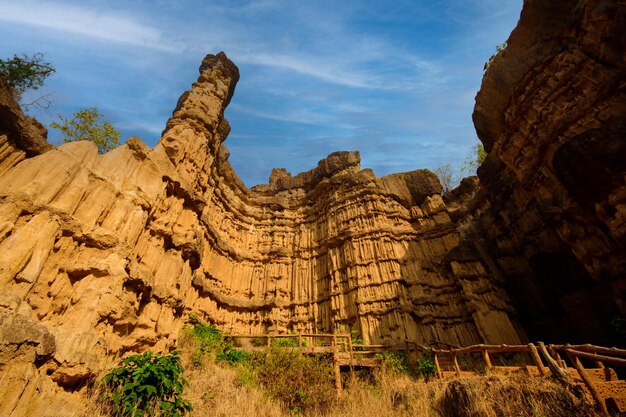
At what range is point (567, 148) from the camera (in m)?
13.3

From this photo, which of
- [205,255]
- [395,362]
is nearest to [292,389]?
[395,362]

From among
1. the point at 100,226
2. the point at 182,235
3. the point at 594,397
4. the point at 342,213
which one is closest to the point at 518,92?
the point at 594,397

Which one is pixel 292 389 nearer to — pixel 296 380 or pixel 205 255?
pixel 296 380

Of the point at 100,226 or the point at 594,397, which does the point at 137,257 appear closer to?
the point at 100,226

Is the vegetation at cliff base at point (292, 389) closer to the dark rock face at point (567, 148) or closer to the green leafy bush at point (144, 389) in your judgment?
the green leafy bush at point (144, 389)

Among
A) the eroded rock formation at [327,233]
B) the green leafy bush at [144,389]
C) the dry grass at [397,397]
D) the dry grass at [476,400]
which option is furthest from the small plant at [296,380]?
the green leafy bush at [144,389]

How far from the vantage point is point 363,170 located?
30391mm

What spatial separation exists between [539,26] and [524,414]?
17055mm

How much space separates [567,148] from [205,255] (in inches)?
904

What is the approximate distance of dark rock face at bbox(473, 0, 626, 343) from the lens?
1210cm

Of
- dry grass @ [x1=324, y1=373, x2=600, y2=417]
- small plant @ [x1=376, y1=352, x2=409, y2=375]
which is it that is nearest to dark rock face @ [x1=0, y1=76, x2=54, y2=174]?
dry grass @ [x1=324, y1=373, x2=600, y2=417]

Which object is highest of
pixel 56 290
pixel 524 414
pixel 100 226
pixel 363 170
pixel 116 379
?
pixel 363 170

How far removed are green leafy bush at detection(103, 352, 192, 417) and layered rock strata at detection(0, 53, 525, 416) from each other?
0.85m

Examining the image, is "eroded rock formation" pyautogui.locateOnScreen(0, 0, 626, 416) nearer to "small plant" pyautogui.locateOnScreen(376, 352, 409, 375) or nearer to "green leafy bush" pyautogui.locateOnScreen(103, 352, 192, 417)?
"green leafy bush" pyautogui.locateOnScreen(103, 352, 192, 417)
